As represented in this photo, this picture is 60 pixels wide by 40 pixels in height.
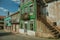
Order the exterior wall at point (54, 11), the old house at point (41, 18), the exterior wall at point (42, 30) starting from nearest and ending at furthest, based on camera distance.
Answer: the exterior wall at point (42, 30)
the old house at point (41, 18)
the exterior wall at point (54, 11)

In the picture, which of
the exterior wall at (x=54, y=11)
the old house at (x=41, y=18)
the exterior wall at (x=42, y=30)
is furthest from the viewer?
the exterior wall at (x=54, y=11)

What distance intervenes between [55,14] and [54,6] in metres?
1.44

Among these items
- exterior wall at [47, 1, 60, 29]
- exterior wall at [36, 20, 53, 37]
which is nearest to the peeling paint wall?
exterior wall at [47, 1, 60, 29]

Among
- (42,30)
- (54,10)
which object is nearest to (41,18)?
(42,30)

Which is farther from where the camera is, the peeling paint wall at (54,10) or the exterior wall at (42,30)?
the peeling paint wall at (54,10)

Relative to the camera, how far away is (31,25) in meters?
26.8

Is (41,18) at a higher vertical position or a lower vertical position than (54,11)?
lower

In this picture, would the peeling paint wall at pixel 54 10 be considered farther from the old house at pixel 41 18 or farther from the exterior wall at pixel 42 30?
the exterior wall at pixel 42 30

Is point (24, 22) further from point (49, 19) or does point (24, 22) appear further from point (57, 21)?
point (57, 21)

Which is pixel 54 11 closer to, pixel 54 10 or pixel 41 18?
pixel 54 10

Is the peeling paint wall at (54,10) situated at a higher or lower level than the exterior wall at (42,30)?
higher

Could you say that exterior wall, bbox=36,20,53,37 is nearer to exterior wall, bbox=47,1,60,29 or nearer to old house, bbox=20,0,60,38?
old house, bbox=20,0,60,38

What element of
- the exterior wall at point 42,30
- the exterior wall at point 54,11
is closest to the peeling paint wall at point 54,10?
the exterior wall at point 54,11

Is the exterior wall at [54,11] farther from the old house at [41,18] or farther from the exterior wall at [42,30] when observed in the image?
the exterior wall at [42,30]
